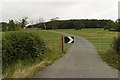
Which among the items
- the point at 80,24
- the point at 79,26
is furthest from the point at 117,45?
the point at 80,24

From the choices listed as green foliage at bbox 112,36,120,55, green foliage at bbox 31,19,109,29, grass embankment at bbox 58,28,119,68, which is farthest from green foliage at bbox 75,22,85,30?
green foliage at bbox 112,36,120,55

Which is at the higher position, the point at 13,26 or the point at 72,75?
the point at 13,26

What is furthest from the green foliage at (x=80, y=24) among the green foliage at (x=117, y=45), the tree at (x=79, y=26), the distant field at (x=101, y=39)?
the green foliage at (x=117, y=45)

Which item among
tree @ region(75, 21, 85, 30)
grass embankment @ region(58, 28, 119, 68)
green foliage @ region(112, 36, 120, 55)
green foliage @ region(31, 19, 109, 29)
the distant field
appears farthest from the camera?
green foliage @ region(31, 19, 109, 29)

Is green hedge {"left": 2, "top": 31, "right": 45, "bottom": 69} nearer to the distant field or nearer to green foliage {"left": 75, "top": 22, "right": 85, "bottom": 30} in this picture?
the distant field

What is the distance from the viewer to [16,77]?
876 cm

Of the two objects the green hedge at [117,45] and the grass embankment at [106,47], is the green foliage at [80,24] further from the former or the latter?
the green hedge at [117,45]

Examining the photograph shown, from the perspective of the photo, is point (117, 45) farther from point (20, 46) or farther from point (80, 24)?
point (80, 24)

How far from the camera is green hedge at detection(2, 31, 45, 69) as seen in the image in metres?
12.6

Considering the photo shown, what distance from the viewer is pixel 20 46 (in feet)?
44.9

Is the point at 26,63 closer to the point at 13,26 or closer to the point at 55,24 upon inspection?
the point at 13,26

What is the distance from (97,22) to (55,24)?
23601 millimetres

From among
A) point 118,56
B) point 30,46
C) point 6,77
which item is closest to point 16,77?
point 6,77

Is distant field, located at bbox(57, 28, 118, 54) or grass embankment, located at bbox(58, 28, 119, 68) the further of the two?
distant field, located at bbox(57, 28, 118, 54)
